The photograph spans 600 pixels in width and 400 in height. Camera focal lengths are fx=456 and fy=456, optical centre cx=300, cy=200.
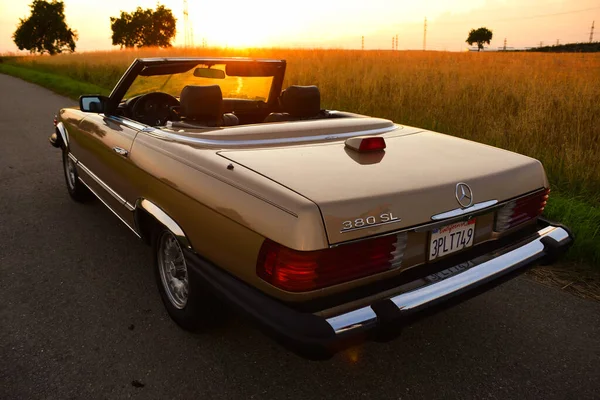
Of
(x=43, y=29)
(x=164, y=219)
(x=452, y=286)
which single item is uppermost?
(x=43, y=29)

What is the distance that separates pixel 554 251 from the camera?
2.48 meters

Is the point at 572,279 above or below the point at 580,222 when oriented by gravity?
below

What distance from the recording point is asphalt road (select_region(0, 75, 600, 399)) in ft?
7.25

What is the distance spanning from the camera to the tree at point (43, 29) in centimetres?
7444

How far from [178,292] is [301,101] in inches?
66.7

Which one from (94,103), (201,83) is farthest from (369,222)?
(94,103)

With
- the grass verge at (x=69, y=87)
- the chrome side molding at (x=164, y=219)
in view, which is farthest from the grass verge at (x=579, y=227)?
the grass verge at (x=69, y=87)

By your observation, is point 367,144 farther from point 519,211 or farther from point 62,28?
point 62,28

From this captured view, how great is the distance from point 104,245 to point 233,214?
2.30 m

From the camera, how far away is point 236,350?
2506mm

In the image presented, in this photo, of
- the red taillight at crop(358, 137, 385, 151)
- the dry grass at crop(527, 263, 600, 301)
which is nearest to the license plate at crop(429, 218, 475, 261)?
the red taillight at crop(358, 137, 385, 151)

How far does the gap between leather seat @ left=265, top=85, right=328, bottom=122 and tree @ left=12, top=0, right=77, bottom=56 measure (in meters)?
85.2

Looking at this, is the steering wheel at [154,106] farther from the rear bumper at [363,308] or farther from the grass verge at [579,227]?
the grass verge at [579,227]

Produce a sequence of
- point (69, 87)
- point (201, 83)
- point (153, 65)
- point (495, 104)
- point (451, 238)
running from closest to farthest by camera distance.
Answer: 1. point (451, 238)
2. point (153, 65)
3. point (201, 83)
4. point (495, 104)
5. point (69, 87)
